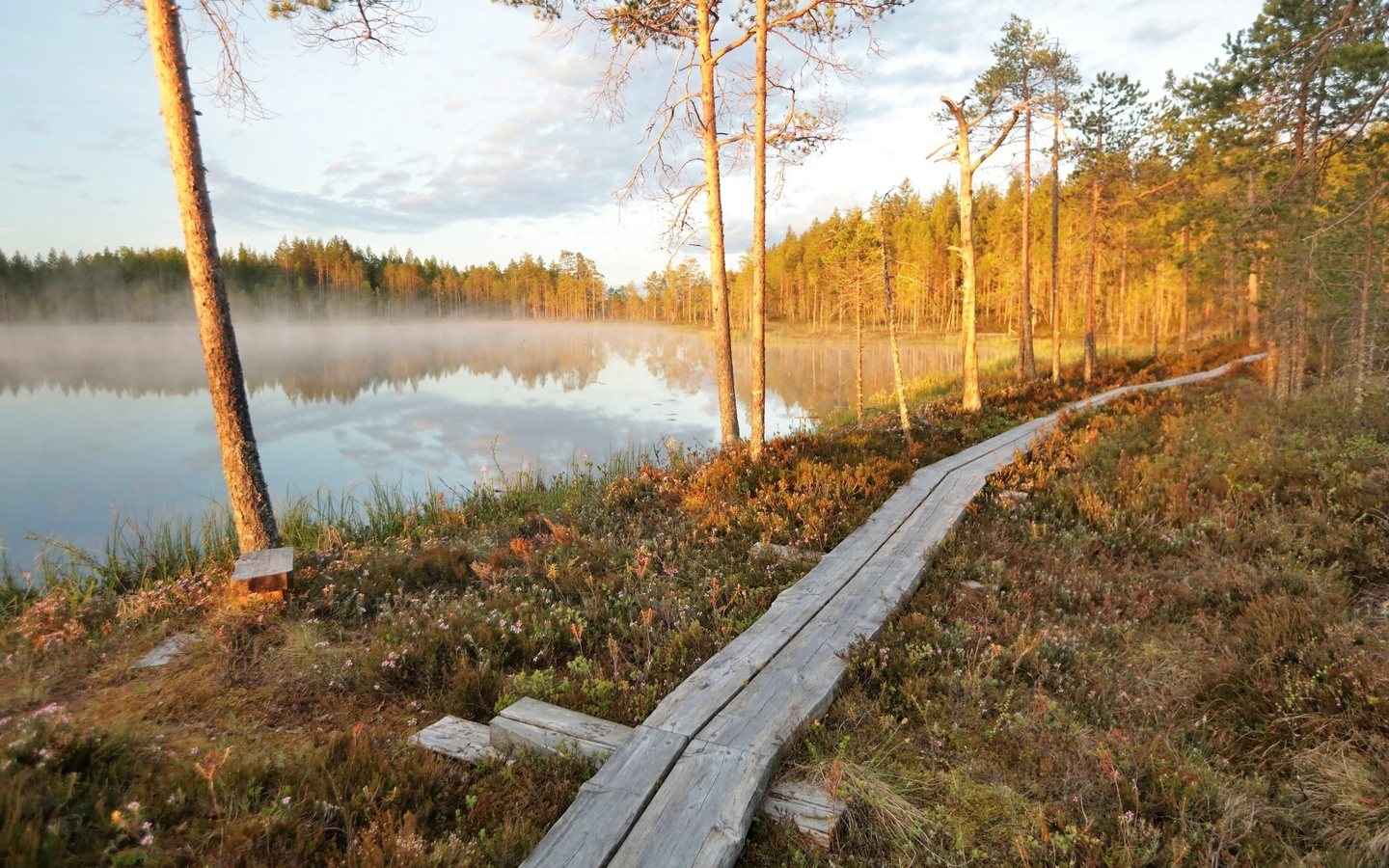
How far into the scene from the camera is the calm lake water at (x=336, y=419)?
13.3 metres

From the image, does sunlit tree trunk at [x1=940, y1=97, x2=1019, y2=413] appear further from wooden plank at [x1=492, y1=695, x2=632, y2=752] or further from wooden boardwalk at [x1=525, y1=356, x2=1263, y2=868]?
wooden plank at [x1=492, y1=695, x2=632, y2=752]

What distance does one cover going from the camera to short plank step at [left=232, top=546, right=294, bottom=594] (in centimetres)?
582

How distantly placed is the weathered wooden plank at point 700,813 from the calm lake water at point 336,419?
9.03m

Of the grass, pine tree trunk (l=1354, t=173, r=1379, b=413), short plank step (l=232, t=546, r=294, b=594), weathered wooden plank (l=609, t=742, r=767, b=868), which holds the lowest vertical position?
the grass

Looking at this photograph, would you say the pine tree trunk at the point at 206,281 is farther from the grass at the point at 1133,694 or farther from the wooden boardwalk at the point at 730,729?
the grass at the point at 1133,694

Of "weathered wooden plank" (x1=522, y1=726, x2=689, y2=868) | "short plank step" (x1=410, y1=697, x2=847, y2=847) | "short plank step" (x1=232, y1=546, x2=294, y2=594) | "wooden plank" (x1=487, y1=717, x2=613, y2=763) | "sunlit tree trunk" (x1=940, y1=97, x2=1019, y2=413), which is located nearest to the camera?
"weathered wooden plank" (x1=522, y1=726, x2=689, y2=868)

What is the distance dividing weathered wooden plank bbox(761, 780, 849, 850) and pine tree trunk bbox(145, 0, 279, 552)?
255 inches

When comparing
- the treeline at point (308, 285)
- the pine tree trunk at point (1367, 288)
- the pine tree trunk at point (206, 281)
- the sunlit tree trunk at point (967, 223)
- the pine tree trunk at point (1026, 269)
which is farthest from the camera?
the treeline at point (308, 285)

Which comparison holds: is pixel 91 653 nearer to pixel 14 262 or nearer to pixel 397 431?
pixel 397 431

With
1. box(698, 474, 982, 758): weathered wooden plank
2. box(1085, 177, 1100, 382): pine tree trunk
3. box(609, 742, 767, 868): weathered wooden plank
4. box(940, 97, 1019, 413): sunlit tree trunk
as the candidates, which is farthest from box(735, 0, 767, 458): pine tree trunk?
box(1085, 177, 1100, 382): pine tree trunk

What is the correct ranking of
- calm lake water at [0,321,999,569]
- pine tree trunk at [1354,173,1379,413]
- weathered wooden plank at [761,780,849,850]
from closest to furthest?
weathered wooden plank at [761,780,849,850], calm lake water at [0,321,999,569], pine tree trunk at [1354,173,1379,413]

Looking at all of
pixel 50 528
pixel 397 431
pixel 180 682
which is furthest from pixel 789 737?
pixel 397 431

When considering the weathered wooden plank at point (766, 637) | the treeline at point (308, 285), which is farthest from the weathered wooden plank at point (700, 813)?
the treeline at point (308, 285)

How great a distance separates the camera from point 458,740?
3.84 metres
